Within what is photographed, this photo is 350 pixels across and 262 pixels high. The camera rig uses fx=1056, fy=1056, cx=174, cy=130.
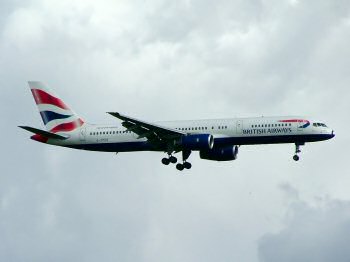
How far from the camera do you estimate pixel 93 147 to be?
110m

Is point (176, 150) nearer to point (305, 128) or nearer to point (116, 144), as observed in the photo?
point (116, 144)

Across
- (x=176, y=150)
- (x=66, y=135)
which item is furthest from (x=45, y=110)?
(x=176, y=150)

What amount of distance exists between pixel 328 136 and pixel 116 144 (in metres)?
21.7

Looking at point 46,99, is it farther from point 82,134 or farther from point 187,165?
point 187,165

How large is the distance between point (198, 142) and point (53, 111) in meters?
20.2

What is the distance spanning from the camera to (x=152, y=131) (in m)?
103

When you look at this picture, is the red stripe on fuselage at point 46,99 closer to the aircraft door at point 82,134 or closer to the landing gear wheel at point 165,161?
the aircraft door at point 82,134

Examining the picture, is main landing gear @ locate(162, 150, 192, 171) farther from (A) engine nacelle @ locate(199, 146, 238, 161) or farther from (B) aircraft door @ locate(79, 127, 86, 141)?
(B) aircraft door @ locate(79, 127, 86, 141)

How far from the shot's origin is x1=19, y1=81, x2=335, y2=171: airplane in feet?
336

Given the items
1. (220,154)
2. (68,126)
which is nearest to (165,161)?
(220,154)

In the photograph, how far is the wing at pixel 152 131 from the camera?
101 m

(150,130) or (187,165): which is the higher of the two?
(150,130)

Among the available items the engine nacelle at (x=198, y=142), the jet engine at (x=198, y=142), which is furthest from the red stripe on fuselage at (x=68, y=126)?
the engine nacelle at (x=198, y=142)

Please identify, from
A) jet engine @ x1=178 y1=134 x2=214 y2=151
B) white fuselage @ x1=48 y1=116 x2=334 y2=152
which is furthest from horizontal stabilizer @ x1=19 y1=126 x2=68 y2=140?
jet engine @ x1=178 y1=134 x2=214 y2=151
